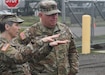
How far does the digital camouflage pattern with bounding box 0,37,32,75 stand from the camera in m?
4.06

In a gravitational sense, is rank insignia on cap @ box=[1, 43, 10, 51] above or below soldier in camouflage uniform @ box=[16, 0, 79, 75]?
above

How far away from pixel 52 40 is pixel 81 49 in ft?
38.3

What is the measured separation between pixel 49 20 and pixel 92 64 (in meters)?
7.94

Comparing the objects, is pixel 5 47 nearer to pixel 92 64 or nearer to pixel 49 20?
pixel 49 20

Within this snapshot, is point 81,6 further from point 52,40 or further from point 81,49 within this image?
point 52,40

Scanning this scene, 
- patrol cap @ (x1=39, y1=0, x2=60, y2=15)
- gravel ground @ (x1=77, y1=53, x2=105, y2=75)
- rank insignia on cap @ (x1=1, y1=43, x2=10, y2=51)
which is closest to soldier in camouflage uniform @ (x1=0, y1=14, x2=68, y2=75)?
rank insignia on cap @ (x1=1, y1=43, x2=10, y2=51)

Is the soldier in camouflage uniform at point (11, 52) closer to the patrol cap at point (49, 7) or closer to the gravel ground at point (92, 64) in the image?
the patrol cap at point (49, 7)

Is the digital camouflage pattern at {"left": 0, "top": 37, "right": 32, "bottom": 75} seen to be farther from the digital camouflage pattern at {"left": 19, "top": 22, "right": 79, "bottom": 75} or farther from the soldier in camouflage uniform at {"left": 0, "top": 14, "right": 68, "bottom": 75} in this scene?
the digital camouflage pattern at {"left": 19, "top": 22, "right": 79, "bottom": 75}

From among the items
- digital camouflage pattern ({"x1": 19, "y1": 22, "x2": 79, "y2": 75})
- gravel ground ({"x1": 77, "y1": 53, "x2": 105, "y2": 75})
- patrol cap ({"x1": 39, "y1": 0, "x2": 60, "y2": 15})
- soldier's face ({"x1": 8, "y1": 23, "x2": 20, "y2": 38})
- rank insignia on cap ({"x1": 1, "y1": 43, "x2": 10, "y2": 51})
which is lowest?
gravel ground ({"x1": 77, "y1": 53, "x2": 105, "y2": 75})

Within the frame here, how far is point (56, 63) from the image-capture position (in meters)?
5.17

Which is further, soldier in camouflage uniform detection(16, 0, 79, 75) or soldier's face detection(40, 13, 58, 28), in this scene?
soldier in camouflage uniform detection(16, 0, 79, 75)

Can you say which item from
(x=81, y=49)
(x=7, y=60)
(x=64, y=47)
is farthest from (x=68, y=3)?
(x=7, y=60)

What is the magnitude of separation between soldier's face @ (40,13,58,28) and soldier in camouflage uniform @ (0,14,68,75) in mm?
384

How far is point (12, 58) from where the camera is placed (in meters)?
4.18
